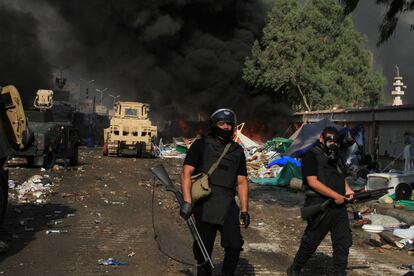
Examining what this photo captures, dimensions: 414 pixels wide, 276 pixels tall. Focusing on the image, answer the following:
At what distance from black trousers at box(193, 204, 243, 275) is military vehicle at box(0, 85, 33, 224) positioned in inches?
139

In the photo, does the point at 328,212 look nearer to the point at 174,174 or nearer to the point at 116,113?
the point at 174,174

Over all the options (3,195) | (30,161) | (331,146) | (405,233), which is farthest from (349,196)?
(30,161)

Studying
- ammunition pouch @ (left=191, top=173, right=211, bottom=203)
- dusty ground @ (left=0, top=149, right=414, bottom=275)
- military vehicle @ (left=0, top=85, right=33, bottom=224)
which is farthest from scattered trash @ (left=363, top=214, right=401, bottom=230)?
military vehicle @ (left=0, top=85, right=33, bottom=224)

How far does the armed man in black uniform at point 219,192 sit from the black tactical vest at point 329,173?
0.92 metres

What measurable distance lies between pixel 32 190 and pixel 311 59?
27481mm

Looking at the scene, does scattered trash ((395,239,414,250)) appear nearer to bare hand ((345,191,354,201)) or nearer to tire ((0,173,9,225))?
bare hand ((345,191,354,201))

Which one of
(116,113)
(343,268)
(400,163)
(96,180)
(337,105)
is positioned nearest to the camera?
(343,268)

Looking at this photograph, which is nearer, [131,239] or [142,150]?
[131,239]

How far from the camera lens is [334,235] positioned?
191 inches

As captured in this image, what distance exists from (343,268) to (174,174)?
12623 millimetres

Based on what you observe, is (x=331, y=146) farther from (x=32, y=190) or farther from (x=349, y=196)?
(x=32, y=190)

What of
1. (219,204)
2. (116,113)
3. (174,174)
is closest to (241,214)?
(219,204)

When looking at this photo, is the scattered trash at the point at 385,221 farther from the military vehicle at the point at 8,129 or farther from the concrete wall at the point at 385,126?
the concrete wall at the point at 385,126

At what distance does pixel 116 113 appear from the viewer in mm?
25047
